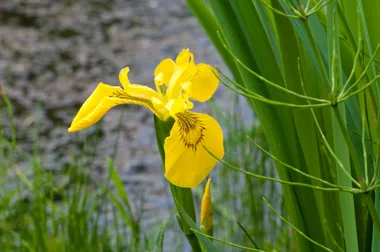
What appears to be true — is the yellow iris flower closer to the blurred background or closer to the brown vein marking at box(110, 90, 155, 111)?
the brown vein marking at box(110, 90, 155, 111)

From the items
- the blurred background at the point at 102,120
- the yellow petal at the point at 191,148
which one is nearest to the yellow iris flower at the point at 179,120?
the yellow petal at the point at 191,148

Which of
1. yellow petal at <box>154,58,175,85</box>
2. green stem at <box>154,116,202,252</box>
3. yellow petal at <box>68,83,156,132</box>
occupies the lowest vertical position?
green stem at <box>154,116,202,252</box>

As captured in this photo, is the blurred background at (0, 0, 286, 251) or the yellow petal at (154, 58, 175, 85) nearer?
the yellow petal at (154, 58, 175, 85)

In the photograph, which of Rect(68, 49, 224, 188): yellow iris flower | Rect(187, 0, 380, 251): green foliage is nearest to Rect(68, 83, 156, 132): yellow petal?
Rect(68, 49, 224, 188): yellow iris flower

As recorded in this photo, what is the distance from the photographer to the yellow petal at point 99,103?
68 centimetres

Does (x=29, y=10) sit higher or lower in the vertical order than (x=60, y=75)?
higher

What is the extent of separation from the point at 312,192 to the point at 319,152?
5cm

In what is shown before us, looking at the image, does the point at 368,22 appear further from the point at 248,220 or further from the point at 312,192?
the point at 248,220

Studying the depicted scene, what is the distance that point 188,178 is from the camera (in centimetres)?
66

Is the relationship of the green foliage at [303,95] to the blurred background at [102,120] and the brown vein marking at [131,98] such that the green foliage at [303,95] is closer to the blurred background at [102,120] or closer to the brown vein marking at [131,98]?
the brown vein marking at [131,98]

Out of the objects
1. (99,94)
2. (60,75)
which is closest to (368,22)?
(99,94)

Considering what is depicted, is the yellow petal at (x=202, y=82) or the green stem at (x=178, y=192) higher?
the yellow petal at (x=202, y=82)

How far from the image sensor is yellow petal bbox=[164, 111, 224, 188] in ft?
2.16

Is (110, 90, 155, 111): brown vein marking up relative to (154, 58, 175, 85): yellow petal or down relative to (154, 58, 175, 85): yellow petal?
down
